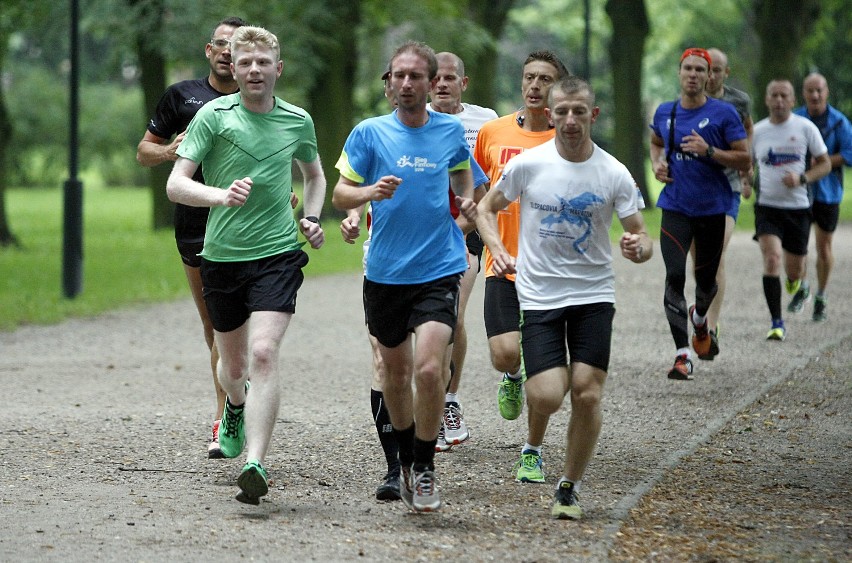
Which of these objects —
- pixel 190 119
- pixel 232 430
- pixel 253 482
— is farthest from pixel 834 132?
pixel 253 482

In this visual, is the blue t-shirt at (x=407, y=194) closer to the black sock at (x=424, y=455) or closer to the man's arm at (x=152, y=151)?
the black sock at (x=424, y=455)

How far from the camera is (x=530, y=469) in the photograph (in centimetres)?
731

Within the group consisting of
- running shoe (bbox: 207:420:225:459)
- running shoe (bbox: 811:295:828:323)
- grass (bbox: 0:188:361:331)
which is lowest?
grass (bbox: 0:188:361:331)

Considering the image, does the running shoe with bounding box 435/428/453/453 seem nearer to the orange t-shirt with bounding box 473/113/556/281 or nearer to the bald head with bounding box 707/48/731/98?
the orange t-shirt with bounding box 473/113/556/281

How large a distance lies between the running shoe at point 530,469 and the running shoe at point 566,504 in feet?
2.46

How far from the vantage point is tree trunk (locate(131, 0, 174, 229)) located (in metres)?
26.5

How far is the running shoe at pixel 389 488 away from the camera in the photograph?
6844 millimetres

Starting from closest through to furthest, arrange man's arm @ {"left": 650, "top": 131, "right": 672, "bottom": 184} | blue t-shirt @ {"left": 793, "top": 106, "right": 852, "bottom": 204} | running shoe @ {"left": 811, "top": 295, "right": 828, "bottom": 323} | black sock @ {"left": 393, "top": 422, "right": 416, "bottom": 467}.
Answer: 1. black sock @ {"left": 393, "top": 422, "right": 416, "bottom": 467}
2. man's arm @ {"left": 650, "top": 131, "right": 672, "bottom": 184}
3. blue t-shirt @ {"left": 793, "top": 106, "right": 852, "bottom": 204}
4. running shoe @ {"left": 811, "top": 295, "right": 828, "bottom": 323}

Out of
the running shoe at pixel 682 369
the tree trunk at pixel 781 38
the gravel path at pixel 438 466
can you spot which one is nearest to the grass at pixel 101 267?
the gravel path at pixel 438 466

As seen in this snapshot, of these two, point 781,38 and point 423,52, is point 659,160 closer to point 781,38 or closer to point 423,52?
point 423,52

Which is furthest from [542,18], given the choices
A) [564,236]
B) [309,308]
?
[564,236]

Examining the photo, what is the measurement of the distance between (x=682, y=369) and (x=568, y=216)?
14.0ft

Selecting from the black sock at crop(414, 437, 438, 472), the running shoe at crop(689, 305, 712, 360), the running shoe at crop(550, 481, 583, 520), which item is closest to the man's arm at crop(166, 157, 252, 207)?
the black sock at crop(414, 437, 438, 472)

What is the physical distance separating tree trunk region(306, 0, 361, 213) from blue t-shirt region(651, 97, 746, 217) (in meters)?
19.5
